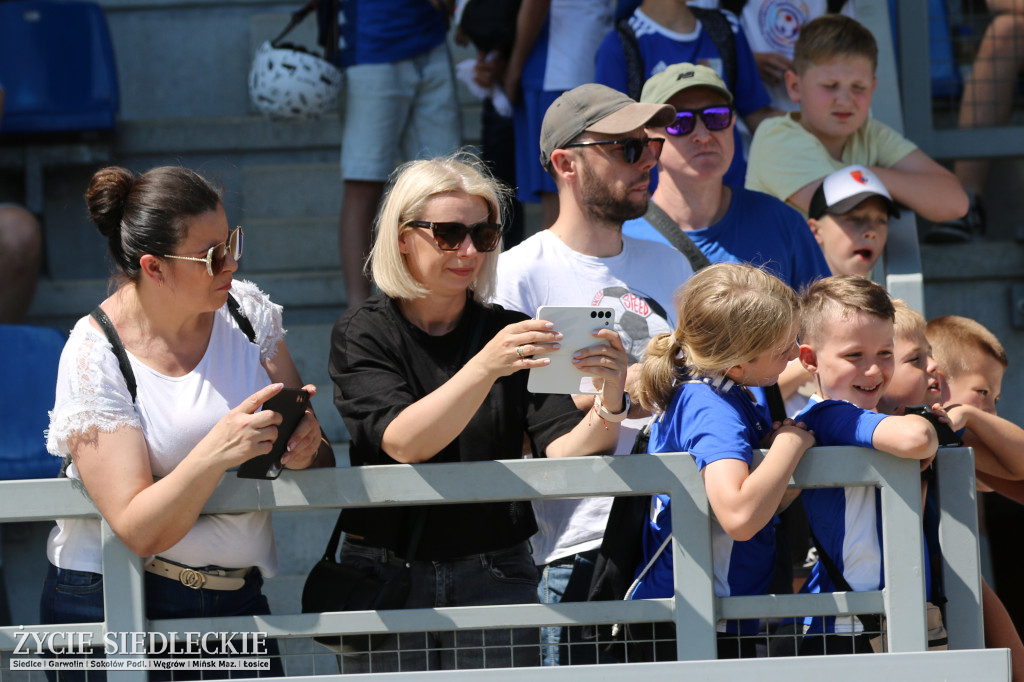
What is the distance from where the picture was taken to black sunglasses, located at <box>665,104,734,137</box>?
3.72 metres

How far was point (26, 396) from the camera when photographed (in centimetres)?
434

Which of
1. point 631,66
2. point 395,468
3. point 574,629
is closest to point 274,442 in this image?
point 395,468

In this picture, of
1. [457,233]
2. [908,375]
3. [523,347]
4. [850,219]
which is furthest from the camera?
[850,219]

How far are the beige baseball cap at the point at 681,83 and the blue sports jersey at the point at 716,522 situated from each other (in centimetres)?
139

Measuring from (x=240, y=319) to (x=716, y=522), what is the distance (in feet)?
3.99

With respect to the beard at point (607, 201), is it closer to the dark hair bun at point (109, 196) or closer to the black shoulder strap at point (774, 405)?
the black shoulder strap at point (774, 405)

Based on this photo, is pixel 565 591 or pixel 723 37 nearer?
pixel 565 591

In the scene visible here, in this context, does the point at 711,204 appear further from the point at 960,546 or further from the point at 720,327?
the point at 960,546

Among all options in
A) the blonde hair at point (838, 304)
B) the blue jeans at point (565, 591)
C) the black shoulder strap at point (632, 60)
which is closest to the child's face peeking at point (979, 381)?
the blonde hair at point (838, 304)

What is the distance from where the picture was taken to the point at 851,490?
254 centimetres

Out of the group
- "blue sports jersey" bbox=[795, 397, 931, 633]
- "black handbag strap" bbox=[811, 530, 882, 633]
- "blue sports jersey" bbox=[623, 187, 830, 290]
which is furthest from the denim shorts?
"black handbag strap" bbox=[811, 530, 882, 633]

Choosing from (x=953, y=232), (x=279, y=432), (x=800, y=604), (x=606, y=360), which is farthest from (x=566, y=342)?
(x=953, y=232)

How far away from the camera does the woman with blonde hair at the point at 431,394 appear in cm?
263

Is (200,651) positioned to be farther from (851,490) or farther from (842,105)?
(842,105)
